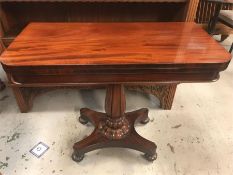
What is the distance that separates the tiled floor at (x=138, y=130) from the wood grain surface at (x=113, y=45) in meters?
0.68

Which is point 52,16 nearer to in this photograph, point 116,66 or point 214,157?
point 116,66

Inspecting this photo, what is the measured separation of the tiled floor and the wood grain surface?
68 centimetres

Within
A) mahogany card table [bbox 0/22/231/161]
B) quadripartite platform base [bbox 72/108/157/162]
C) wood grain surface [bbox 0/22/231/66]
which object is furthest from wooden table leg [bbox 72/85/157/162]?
wood grain surface [bbox 0/22/231/66]

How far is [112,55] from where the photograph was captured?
0.80 metres

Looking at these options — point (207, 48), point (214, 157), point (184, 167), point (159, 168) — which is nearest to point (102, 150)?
point (159, 168)

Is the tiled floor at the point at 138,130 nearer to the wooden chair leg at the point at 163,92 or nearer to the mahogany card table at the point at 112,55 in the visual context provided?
the wooden chair leg at the point at 163,92

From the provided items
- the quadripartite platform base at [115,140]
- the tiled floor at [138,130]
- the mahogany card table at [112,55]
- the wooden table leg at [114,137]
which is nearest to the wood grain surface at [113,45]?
the mahogany card table at [112,55]

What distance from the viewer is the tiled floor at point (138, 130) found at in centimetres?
120

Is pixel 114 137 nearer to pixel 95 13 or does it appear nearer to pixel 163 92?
pixel 163 92

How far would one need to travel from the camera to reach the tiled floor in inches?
47.1

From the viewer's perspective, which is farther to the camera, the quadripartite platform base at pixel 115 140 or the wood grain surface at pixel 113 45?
the quadripartite platform base at pixel 115 140

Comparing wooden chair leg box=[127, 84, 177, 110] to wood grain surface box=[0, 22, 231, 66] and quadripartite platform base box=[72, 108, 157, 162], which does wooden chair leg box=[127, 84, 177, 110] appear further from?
wood grain surface box=[0, 22, 231, 66]

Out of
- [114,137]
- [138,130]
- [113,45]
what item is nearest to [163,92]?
[138,130]

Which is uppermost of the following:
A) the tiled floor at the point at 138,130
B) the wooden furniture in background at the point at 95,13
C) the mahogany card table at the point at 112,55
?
the mahogany card table at the point at 112,55
